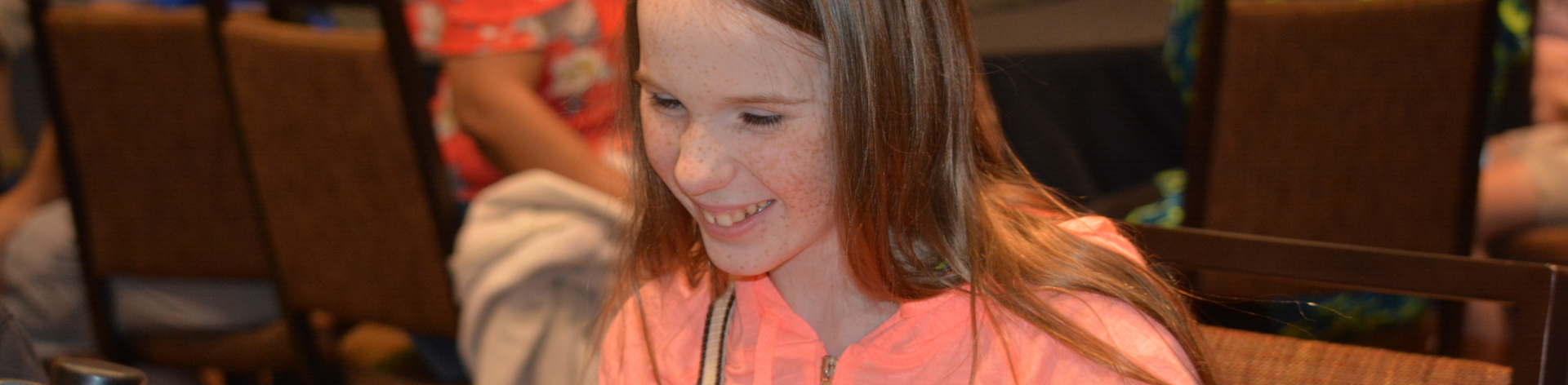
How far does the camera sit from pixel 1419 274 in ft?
2.02

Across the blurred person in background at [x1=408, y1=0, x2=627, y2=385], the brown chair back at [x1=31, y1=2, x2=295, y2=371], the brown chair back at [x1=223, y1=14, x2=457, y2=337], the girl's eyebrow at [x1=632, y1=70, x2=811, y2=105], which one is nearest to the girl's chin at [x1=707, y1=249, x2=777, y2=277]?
the girl's eyebrow at [x1=632, y1=70, x2=811, y2=105]

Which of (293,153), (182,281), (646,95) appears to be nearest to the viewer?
(646,95)

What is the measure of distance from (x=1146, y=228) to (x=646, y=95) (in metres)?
0.32

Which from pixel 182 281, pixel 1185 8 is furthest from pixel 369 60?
pixel 1185 8

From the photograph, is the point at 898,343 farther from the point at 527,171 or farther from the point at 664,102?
the point at 527,171

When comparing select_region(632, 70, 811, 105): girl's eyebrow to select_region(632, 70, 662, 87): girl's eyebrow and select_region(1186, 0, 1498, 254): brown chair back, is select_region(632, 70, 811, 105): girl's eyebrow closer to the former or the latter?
select_region(632, 70, 662, 87): girl's eyebrow

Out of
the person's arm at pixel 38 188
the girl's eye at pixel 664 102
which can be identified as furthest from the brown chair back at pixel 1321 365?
the person's arm at pixel 38 188

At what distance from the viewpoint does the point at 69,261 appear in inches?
63.6


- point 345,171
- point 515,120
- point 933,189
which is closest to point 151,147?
point 345,171

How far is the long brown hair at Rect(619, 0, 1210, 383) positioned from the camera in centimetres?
64

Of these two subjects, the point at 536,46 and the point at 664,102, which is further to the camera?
the point at 536,46

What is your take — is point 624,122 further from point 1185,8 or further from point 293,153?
point 1185,8

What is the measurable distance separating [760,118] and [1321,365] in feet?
1.18

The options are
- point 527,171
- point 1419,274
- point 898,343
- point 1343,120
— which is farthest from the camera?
point 527,171
